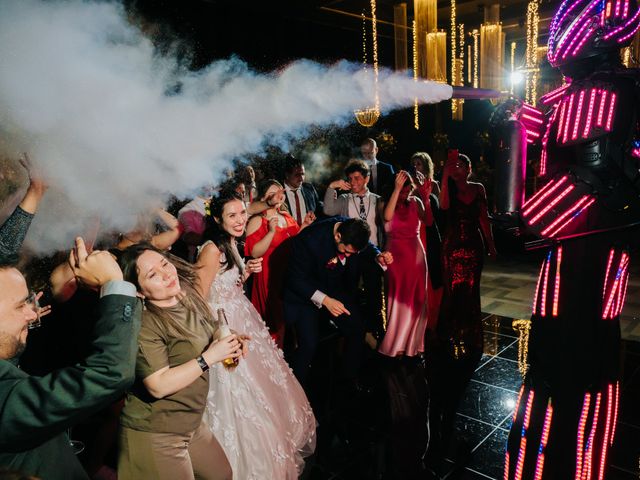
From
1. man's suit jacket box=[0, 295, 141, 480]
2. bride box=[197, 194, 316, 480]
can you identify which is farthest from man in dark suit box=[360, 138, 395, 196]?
man's suit jacket box=[0, 295, 141, 480]

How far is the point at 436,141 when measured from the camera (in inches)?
506

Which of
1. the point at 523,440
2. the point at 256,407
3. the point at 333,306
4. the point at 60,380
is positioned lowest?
the point at 256,407

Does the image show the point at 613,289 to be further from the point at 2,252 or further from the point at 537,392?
the point at 2,252

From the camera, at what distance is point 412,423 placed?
398 cm

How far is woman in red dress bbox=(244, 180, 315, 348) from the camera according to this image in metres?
4.99

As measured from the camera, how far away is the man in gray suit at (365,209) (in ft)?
19.1

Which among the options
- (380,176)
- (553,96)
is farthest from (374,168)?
(553,96)

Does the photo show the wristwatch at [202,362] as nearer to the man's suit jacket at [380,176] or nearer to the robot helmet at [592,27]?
the robot helmet at [592,27]

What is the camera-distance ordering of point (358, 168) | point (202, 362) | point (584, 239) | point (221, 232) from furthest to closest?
point (358, 168) → point (221, 232) → point (584, 239) → point (202, 362)

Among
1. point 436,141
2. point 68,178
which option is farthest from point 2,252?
point 436,141

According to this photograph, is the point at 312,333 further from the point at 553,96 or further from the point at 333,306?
the point at 553,96

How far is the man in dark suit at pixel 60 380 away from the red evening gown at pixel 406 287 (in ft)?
12.6

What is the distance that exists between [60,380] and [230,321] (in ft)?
6.99

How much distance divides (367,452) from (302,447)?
529mm
